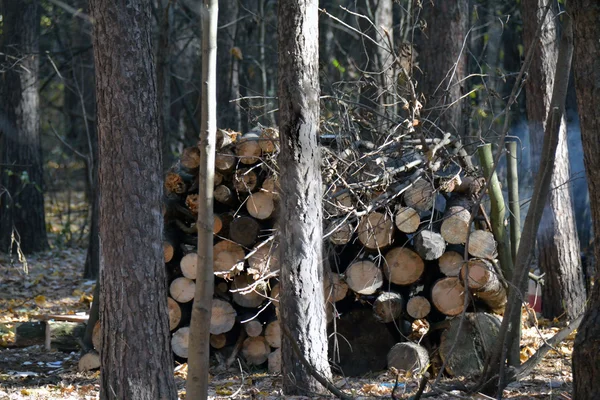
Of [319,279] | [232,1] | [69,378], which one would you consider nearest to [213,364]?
[69,378]

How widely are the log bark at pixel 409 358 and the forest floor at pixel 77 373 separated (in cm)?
16

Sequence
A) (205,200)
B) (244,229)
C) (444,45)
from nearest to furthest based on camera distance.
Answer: (205,200)
(244,229)
(444,45)

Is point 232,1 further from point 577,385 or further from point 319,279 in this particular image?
point 577,385

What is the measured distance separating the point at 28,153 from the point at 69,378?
7.54 metres

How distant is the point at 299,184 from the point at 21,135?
960cm

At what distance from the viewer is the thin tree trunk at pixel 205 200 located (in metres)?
4.41

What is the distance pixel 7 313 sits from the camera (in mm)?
9891

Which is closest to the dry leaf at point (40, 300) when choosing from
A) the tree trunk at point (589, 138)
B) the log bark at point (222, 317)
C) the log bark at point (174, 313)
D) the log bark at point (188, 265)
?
the log bark at point (174, 313)

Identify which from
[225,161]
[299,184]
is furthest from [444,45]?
[299,184]

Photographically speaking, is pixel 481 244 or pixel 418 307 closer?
pixel 481 244

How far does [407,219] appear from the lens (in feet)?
22.9

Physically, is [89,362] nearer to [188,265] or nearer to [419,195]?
[188,265]

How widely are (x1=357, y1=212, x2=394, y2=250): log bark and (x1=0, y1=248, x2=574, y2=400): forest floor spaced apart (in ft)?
3.95

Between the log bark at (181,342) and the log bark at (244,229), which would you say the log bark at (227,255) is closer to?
the log bark at (244,229)
